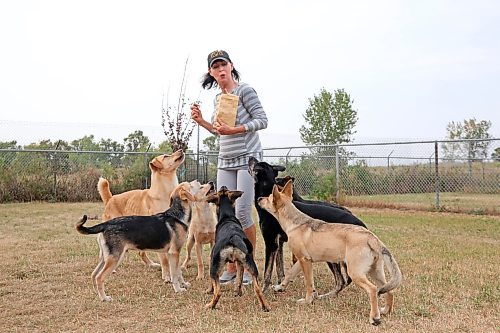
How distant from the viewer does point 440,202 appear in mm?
13734

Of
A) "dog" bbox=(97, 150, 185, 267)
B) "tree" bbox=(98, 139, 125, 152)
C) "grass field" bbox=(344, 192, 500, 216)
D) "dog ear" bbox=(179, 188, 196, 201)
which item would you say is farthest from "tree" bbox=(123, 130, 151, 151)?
"dog ear" bbox=(179, 188, 196, 201)

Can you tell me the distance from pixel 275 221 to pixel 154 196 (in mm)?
1859

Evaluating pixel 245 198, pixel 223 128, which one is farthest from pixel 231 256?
pixel 223 128

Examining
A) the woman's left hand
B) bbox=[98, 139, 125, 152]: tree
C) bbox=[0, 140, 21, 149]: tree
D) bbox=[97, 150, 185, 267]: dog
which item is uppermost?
bbox=[98, 139, 125, 152]: tree

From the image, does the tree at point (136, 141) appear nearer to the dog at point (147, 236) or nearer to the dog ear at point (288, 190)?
the dog at point (147, 236)

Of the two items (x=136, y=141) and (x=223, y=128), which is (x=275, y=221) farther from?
(x=136, y=141)

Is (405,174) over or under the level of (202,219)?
over

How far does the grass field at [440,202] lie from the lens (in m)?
12.9

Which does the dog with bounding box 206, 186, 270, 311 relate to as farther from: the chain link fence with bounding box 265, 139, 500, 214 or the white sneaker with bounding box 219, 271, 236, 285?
the chain link fence with bounding box 265, 139, 500, 214

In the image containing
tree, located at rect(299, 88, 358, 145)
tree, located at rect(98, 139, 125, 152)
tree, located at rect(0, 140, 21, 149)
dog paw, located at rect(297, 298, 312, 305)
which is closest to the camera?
dog paw, located at rect(297, 298, 312, 305)

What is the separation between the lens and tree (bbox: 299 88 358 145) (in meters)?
28.3

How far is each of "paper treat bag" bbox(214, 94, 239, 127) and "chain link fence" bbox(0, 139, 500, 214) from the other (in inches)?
379

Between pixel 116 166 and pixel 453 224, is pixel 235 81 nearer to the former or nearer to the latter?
pixel 453 224

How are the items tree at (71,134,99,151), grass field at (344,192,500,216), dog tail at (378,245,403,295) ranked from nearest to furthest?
dog tail at (378,245,403,295) < grass field at (344,192,500,216) < tree at (71,134,99,151)
